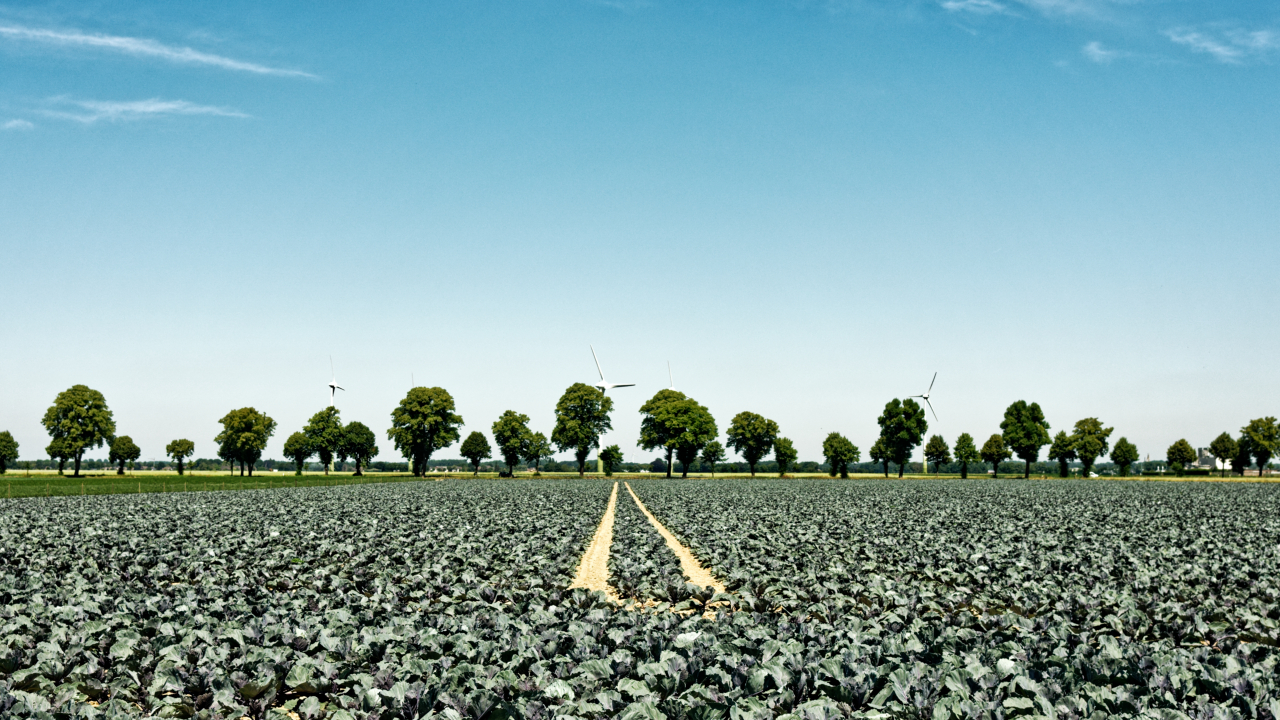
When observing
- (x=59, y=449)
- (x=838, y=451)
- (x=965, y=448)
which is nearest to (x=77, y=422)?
(x=59, y=449)

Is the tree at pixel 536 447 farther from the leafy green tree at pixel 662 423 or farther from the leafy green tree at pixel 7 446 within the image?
the leafy green tree at pixel 7 446

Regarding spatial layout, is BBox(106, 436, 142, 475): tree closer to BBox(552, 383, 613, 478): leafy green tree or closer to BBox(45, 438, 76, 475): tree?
BBox(45, 438, 76, 475): tree

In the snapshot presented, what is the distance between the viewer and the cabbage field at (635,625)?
750 cm

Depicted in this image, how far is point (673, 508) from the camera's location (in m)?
39.0

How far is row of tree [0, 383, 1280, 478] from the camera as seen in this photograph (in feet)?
378

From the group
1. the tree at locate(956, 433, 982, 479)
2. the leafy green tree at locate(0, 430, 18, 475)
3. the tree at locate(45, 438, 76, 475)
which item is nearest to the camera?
the tree at locate(45, 438, 76, 475)

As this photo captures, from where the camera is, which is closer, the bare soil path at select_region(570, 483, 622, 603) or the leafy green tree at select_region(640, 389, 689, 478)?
the bare soil path at select_region(570, 483, 622, 603)

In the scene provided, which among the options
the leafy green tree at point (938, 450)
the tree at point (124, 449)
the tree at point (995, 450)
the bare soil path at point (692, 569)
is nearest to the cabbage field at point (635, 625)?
the bare soil path at point (692, 569)

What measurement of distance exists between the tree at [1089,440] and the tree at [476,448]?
107 metres

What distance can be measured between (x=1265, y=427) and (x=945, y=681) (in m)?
168

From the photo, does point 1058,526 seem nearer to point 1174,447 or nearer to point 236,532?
point 236,532

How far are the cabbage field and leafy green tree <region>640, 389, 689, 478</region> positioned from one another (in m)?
95.3

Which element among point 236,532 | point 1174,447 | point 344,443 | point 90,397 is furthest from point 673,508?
point 1174,447

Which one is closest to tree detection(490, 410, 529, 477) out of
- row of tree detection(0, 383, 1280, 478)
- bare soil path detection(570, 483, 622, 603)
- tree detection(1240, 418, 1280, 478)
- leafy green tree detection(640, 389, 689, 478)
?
row of tree detection(0, 383, 1280, 478)
